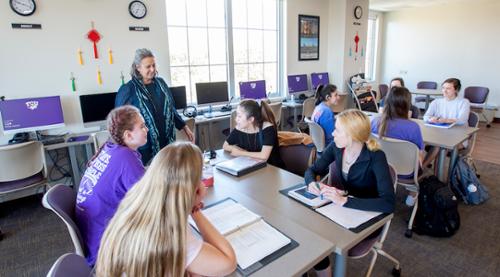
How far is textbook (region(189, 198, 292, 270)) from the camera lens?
1.14 metres

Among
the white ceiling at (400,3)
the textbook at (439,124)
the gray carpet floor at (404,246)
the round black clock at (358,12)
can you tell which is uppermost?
the white ceiling at (400,3)

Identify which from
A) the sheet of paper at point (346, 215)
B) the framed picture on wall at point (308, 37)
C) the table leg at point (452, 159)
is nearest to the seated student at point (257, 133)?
the sheet of paper at point (346, 215)

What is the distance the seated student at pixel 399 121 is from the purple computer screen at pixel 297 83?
2829mm

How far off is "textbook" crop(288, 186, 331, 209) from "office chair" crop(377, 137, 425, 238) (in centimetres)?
A: 114

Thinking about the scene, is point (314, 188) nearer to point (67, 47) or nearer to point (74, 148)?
point (74, 148)

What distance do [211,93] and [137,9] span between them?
141 centimetres

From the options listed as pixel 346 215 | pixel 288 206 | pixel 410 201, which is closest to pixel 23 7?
pixel 288 206

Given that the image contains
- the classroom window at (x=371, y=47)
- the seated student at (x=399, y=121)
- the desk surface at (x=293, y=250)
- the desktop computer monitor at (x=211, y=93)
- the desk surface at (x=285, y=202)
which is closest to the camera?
the desk surface at (x=293, y=250)

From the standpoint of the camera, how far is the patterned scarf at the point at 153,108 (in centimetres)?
239

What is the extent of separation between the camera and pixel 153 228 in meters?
0.85

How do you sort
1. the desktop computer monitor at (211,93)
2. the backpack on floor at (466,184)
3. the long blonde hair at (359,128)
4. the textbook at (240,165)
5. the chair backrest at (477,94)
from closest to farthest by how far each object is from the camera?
1. the long blonde hair at (359,128)
2. the textbook at (240,165)
3. the backpack on floor at (466,184)
4. the desktop computer monitor at (211,93)
5. the chair backrest at (477,94)

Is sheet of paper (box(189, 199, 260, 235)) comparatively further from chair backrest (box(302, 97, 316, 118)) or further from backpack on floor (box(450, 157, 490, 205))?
chair backrest (box(302, 97, 316, 118))

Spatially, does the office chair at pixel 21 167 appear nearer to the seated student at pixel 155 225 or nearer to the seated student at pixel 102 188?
the seated student at pixel 102 188

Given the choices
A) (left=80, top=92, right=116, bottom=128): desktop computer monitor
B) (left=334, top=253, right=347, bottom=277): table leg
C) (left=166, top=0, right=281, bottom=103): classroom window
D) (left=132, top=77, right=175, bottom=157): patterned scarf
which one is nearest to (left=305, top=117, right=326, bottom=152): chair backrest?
(left=132, top=77, right=175, bottom=157): patterned scarf
